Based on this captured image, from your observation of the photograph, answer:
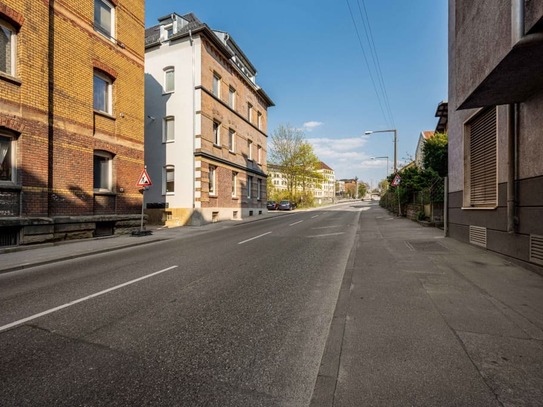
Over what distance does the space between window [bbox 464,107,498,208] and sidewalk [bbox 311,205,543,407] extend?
301 cm

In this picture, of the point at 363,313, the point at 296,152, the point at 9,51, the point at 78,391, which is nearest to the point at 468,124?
the point at 363,313

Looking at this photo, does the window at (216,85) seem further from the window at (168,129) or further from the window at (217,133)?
the window at (168,129)

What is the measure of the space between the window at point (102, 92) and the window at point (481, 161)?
14155 mm

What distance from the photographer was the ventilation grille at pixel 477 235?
8008 mm

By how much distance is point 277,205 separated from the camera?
45.8m

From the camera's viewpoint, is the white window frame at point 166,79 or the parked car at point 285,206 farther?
the parked car at point 285,206

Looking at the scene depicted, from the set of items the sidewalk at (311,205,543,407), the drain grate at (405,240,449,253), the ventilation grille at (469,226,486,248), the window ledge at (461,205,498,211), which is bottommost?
the sidewalk at (311,205,543,407)

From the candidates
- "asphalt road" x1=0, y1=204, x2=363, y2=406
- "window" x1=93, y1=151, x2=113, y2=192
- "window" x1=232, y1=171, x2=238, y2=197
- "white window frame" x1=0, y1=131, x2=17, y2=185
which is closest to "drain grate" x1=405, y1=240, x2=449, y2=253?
"asphalt road" x1=0, y1=204, x2=363, y2=406

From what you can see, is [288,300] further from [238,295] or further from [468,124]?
[468,124]

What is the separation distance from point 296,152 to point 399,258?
129ft

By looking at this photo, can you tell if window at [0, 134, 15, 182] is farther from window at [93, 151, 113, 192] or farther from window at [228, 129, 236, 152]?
window at [228, 129, 236, 152]

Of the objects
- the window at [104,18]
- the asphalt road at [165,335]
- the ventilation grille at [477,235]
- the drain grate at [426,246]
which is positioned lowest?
the asphalt road at [165,335]

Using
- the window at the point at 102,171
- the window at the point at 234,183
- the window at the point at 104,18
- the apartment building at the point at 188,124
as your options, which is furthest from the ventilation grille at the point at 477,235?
the window at the point at 234,183

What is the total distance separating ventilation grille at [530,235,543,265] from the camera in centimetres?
562
